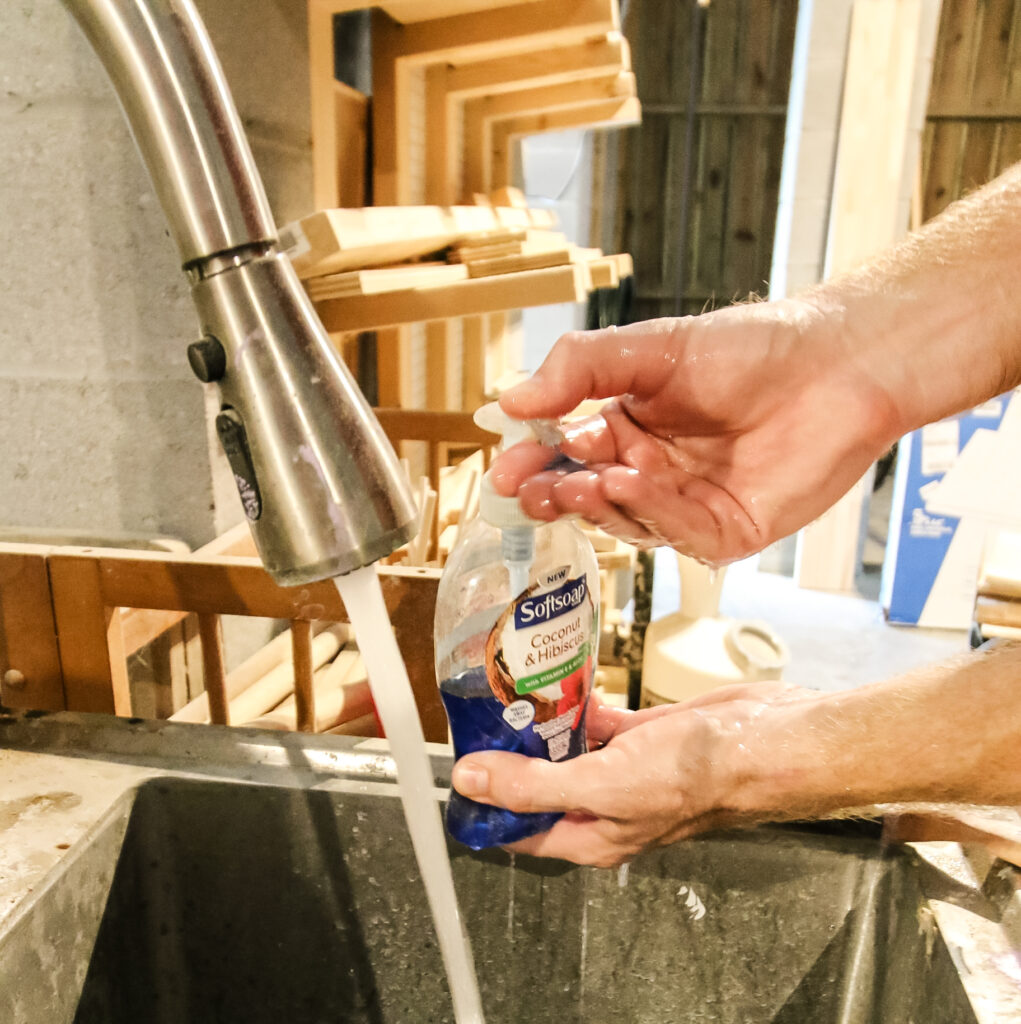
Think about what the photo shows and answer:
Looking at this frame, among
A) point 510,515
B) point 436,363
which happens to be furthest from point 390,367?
point 510,515

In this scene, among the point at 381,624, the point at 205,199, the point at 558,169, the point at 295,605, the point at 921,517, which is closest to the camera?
the point at 205,199

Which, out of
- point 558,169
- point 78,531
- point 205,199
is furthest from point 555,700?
point 558,169

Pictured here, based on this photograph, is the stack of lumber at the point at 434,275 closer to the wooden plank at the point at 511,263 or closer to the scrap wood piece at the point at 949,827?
the wooden plank at the point at 511,263

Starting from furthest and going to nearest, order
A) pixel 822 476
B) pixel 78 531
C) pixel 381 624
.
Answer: pixel 78 531, pixel 822 476, pixel 381 624

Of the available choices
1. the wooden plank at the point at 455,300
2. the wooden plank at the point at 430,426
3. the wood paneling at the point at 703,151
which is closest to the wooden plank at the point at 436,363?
the wooden plank at the point at 430,426

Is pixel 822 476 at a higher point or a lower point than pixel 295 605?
higher

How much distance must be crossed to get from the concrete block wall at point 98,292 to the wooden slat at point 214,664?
1.31ft

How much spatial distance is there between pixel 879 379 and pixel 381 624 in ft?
1.43

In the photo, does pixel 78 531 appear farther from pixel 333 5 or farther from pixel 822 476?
pixel 822 476

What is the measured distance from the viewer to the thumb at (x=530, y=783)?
0.59 meters

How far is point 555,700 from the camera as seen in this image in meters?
0.60

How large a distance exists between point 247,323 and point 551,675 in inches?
12.3

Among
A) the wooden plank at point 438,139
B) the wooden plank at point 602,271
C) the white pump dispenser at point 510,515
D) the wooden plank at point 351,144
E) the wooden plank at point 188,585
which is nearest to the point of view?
the white pump dispenser at point 510,515

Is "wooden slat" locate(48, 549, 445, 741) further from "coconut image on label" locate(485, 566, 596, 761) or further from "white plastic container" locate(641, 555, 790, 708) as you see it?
"white plastic container" locate(641, 555, 790, 708)
